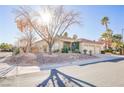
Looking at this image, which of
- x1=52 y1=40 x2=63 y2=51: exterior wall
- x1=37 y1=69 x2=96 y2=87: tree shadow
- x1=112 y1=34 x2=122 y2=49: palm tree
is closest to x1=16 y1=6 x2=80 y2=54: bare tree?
x1=52 y1=40 x2=63 y2=51: exterior wall

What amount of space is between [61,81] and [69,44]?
59 centimetres

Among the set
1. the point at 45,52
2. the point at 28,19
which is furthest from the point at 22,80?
the point at 28,19

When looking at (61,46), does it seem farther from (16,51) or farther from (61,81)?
(16,51)

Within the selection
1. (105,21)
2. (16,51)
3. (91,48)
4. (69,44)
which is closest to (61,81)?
(69,44)

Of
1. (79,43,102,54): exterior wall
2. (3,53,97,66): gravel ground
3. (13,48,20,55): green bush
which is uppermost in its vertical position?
(79,43,102,54): exterior wall

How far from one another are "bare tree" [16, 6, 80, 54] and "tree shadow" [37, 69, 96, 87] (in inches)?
14.3

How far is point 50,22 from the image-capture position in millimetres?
4398

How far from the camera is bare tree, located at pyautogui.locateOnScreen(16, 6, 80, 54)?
172 inches

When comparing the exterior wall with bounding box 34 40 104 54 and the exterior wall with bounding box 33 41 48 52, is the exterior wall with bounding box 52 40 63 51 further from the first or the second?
the exterior wall with bounding box 33 41 48 52

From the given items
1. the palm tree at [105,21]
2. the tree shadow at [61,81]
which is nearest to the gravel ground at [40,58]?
the tree shadow at [61,81]

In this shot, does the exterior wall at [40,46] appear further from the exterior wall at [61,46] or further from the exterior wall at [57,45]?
the exterior wall at [57,45]

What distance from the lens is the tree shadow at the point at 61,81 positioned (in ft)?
14.0

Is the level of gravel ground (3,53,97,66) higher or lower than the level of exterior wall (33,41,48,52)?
lower
